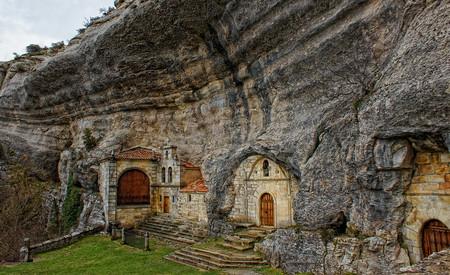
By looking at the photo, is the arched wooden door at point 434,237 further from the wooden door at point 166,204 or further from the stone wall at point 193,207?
the wooden door at point 166,204

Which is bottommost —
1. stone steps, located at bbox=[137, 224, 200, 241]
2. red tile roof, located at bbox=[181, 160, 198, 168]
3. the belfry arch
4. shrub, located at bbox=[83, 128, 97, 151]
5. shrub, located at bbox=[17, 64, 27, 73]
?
stone steps, located at bbox=[137, 224, 200, 241]

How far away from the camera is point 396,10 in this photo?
34.2 feet

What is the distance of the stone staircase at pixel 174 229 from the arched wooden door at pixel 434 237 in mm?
10646

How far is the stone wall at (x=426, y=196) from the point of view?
8.31 metres

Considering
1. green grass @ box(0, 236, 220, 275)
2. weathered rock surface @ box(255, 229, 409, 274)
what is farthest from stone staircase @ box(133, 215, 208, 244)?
weathered rock surface @ box(255, 229, 409, 274)

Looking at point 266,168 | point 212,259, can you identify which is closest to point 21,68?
point 266,168

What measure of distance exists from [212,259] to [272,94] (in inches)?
340

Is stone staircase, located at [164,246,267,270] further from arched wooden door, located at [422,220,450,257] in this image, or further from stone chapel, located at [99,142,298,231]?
arched wooden door, located at [422,220,450,257]

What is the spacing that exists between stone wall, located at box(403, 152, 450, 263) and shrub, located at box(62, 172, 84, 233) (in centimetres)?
2265

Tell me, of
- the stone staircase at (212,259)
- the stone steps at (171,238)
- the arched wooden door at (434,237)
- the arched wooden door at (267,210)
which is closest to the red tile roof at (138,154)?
the stone steps at (171,238)

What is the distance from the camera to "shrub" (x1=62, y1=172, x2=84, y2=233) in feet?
76.8

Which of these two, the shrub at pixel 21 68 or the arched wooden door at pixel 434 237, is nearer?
the arched wooden door at pixel 434 237

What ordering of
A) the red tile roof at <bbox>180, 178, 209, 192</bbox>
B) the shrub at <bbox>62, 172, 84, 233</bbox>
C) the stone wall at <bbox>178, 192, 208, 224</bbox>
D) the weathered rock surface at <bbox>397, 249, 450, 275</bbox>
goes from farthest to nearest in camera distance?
the shrub at <bbox>62, 172, 84, 233</bbox>
the red tile roof at <bbox>180, 178, 209, 192</bbox>
the stone wall at <bbox>178, 192, 208, 224</bbox>
the weathered rock surface at <bbox>397, 249, 450, 275</bbox>

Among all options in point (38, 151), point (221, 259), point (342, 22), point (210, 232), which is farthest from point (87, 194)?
point (342, 22)
